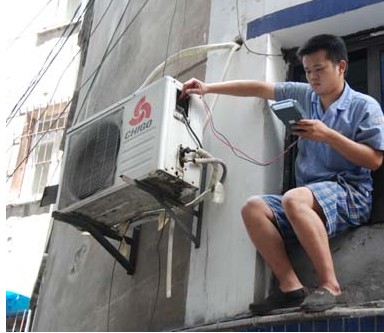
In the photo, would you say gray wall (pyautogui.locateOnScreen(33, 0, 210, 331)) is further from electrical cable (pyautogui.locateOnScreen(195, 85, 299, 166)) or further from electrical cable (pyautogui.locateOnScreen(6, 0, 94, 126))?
electrical cable (pyautogui.locateOnScreen(6, 0, 94, 126))

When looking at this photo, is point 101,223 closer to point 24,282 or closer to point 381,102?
point 381,102

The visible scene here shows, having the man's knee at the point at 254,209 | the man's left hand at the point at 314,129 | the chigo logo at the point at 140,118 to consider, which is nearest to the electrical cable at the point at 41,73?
the chigo logo at the point at 140,118

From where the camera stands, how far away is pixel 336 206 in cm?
371

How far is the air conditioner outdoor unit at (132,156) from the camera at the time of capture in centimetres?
407

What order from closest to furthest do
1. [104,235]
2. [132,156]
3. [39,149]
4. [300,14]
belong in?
[132,156], [300,14], [104,235], [39,149]

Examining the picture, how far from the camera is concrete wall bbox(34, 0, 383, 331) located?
Answer: 406 centimetres

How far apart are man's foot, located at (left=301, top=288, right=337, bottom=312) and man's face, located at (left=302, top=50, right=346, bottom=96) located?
120cm

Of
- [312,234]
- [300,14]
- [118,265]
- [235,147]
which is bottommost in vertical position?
[312,234]

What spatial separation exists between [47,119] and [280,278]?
27.0ft

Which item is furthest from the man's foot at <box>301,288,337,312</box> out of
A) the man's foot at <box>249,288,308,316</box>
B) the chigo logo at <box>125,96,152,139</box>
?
the chigo logo at <box>125,96,152,139</box>

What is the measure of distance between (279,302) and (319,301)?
303 millimetres

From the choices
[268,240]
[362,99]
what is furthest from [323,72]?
[268,240]

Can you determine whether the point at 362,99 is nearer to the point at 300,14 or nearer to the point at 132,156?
the point at 300,14

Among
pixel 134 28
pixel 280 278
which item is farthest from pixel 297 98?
pixel 134 28
